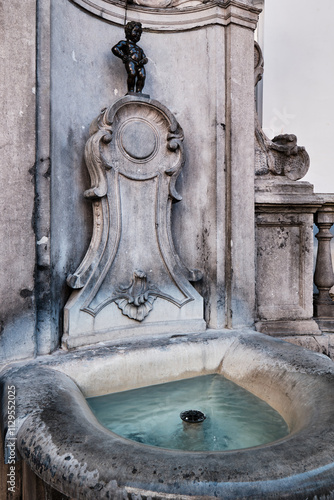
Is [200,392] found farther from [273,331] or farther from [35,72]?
[35,72]

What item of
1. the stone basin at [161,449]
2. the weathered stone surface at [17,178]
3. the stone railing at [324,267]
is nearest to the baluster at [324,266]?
the stone railing at [324,267]

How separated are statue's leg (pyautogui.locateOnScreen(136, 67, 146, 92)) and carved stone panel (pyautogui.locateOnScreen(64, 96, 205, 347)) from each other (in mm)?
143

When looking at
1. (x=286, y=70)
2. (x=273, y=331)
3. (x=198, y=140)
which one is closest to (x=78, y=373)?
(x=273, y=331)

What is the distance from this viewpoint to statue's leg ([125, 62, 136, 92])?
2555mm

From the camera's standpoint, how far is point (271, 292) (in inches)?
116

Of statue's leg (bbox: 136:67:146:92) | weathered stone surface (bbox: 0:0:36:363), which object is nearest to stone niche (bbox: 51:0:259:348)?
statue's leg (bbox: 136:67:146:92)

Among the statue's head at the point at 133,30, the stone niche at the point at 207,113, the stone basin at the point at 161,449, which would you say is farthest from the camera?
the stone niche at the point at 207,113

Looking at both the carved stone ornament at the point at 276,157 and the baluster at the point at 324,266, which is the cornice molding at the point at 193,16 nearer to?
the carved stone ornament at the point at 276,157

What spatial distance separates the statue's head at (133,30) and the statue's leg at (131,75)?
0.16 metres

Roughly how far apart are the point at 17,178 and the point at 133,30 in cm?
119

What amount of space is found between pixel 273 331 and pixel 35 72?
2.15 meters

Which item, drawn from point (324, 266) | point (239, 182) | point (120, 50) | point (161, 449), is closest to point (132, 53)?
point (120, 50)

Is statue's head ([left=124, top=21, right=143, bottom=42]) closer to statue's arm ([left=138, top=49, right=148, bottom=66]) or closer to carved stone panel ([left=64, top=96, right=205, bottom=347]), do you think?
statue's arm ([left=138, top=49, right=148, bottom=66])

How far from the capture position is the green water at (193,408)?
5.35 ft
